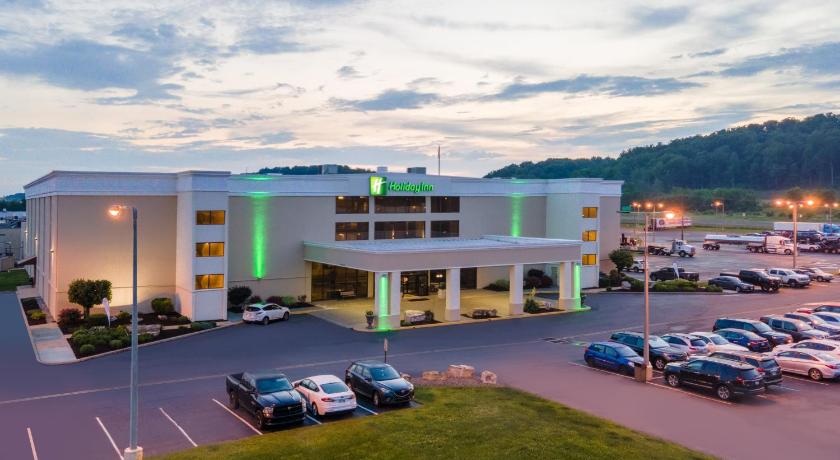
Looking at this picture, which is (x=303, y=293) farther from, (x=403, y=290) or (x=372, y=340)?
(x=372, y=340)

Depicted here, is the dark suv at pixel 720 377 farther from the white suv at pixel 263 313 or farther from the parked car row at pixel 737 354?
the white suv at pixel 263 313

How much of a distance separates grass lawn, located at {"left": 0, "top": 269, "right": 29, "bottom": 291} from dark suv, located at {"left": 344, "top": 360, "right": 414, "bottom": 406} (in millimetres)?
50435

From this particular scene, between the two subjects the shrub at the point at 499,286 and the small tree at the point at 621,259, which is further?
the small tree at the point at 621,259

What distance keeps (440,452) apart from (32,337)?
30812 millimetres

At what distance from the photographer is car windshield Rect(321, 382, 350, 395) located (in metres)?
24.6

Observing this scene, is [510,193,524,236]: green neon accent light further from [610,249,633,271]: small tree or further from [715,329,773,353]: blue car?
[715,329,773,353]: blue car

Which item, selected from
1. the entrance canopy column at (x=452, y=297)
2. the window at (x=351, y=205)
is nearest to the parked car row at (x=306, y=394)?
the entrance canopy column at (x=452, y=297)

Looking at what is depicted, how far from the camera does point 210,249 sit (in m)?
45.6

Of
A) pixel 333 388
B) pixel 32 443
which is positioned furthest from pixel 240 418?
pixel 32 443

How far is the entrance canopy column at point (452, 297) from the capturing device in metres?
45.8

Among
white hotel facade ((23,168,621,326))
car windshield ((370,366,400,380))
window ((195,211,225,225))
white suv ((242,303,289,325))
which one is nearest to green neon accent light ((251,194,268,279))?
white hotel facade ((23,168,621,326))

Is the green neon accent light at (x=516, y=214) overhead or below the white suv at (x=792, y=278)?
overhead

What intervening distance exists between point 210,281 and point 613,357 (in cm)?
2771

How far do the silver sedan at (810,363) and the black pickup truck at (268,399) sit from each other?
2351 cm
